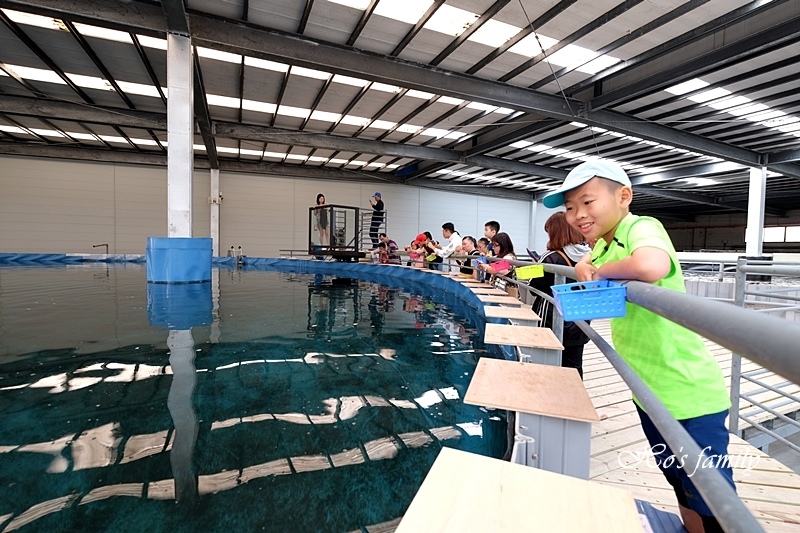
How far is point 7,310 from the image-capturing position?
14.2ft

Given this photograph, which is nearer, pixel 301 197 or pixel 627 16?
pixel 627 16

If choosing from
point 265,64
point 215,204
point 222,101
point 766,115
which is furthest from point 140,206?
point 766,115

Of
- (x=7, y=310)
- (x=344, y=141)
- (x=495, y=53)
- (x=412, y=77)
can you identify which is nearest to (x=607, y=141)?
(x=495, y=53)

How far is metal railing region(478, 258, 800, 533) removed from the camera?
366 millimetres

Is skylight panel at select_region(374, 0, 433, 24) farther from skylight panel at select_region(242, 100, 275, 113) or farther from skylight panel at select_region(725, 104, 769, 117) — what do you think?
skylight panel at select_region(725, 104, 769, 117)

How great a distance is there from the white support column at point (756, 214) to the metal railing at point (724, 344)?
14291 millimetres

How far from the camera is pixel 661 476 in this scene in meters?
1.57

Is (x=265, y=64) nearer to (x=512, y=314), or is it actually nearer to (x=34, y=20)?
(x=34, y=20)

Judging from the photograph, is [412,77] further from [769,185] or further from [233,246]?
[769,185]

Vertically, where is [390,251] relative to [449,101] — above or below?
below

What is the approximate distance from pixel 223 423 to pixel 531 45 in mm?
7477

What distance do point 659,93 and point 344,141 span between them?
8.57m

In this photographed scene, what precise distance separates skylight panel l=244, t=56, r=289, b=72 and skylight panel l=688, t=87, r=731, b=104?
857 cm

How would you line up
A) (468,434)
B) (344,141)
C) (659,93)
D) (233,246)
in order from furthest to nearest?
(233,246) → (344,141) → (659,93) → (468,434)
